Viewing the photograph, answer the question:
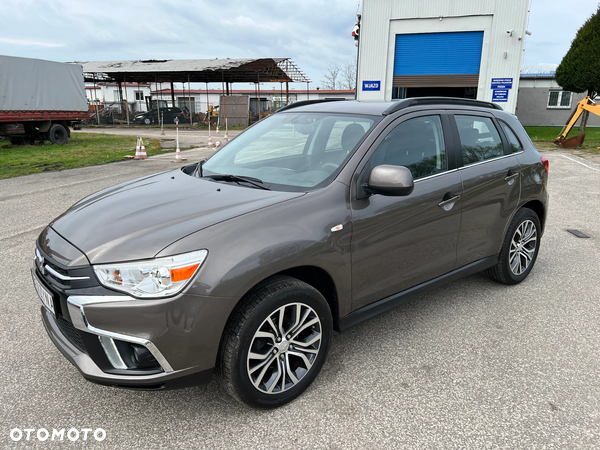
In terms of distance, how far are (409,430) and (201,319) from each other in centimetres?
124

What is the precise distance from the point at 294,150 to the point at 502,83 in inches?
783

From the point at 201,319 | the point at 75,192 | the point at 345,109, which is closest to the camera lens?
the point at 201,319

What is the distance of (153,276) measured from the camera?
2.11 meters

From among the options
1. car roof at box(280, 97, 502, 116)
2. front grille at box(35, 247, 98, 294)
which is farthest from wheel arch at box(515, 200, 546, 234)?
front grille at box(35, 247, 98, 294)

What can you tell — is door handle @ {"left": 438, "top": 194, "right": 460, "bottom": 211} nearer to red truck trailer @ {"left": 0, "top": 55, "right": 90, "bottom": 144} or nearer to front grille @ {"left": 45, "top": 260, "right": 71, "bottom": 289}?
front grille @ {"left": 45, "top": 260, "right": 71, "bottom": 289}

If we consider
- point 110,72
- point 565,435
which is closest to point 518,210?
point 565,435

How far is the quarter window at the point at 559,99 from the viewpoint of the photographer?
33.5 metres

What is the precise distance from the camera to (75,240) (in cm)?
241

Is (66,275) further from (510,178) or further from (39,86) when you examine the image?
(39,86)

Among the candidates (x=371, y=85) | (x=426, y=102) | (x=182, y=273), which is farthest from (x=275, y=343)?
(x=371, y=85)

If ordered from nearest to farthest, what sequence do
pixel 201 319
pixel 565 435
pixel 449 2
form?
1. pixel 201 319
2. pixel 565 435
3. pixel 449 2

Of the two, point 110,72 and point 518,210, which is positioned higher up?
point 110,72

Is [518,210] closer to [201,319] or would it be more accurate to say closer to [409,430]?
[409,430]

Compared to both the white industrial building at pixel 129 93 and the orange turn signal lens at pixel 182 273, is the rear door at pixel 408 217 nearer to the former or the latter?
the orange turn signal lens at pixel 182 273
